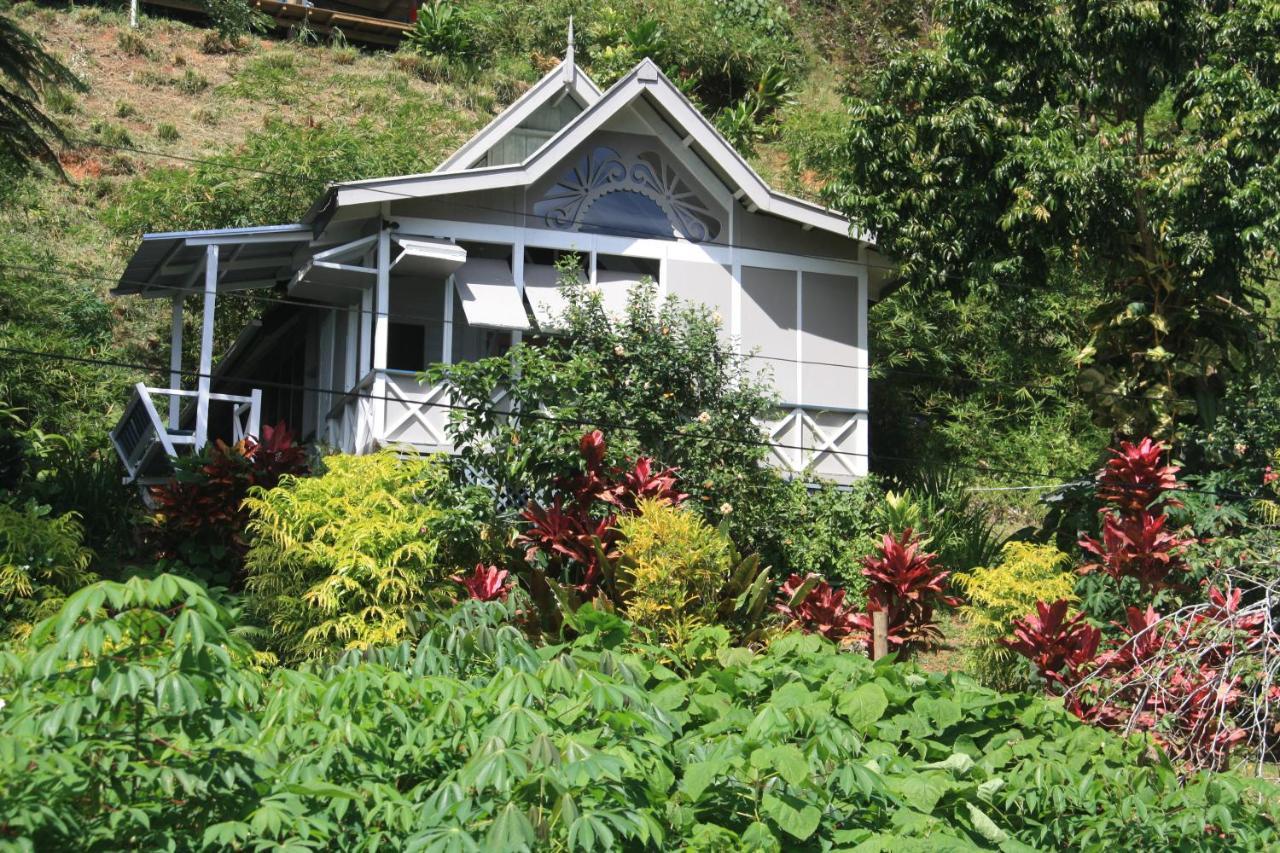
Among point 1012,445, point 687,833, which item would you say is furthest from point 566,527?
point 1012,445

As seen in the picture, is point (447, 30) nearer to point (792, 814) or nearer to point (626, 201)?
point (626, 201)

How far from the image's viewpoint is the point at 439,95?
127 ft

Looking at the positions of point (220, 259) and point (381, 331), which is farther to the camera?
point (220, 259)

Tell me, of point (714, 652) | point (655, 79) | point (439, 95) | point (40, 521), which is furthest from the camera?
point (439, 95)

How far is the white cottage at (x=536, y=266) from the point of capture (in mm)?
16125

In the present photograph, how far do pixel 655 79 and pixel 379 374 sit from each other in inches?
A: 195

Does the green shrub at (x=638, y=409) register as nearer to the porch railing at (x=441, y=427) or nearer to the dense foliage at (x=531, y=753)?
the porch railing at (x=441, y=427)

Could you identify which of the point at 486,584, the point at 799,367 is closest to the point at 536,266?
the point at 799,367

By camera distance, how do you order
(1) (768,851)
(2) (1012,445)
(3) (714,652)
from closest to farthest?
(1) (768,851) < (3) (714,652) < (2) (1012,445)

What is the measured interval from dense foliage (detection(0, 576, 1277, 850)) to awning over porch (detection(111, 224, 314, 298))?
8713 millimetres

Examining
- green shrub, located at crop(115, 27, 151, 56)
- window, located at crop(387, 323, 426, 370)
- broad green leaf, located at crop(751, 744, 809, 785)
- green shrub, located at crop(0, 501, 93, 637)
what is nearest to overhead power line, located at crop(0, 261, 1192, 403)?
window, located at crop(387, 323, 426, 370)

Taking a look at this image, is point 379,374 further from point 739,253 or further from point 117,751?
point 117,751

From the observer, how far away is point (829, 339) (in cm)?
1806

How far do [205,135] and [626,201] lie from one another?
20118 mm
